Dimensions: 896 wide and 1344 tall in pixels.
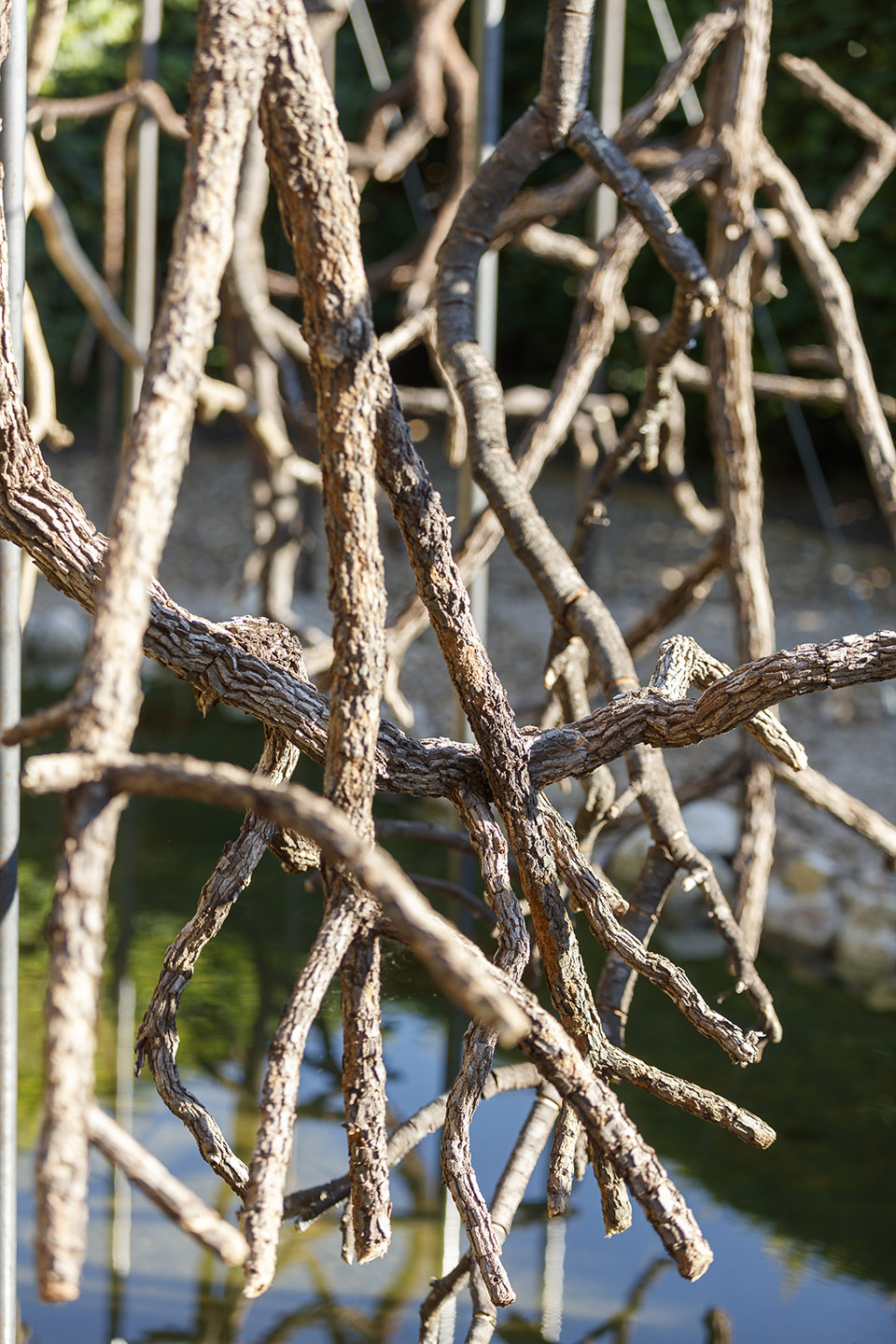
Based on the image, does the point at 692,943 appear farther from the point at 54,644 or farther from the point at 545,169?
the point at 545,169

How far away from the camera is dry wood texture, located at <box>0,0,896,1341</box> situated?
2.13 ft

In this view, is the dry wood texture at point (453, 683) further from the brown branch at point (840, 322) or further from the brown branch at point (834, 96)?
the brown branch at point (834, 96)

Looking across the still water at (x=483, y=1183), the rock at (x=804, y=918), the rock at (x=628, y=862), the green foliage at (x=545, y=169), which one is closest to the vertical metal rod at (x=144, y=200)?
the still water at (x=483, y=1183)

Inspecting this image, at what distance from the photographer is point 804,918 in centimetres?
341

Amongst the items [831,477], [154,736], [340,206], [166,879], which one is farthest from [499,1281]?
[831,477]

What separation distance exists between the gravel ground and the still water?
1155 mm

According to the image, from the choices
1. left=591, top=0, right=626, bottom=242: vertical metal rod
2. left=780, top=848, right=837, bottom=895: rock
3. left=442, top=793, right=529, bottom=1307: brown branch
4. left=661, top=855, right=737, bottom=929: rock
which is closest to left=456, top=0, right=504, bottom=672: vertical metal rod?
left=591, top=0, right=626, bottom=242: vertical metal rod

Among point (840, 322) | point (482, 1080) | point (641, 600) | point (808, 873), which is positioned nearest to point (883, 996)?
point (808, 873)

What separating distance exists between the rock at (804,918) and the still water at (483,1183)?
202mm

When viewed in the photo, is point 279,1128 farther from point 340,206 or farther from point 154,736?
point 154,736

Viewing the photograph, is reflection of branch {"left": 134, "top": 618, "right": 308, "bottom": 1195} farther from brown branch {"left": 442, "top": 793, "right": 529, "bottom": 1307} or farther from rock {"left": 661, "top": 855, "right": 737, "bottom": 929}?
rock {"left": 661, "top": 855, "right": 737, "bottom": 929}

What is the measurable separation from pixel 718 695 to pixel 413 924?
1.52 ft

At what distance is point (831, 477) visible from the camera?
6.12m

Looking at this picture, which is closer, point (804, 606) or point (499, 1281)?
point (499, 1281)
